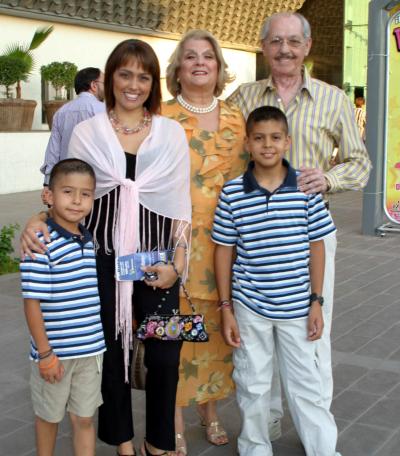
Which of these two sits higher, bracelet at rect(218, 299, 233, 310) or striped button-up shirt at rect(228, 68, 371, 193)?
striped button-up shirt at rect(228, 68, 371, 193)

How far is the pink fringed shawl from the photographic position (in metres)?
3.02

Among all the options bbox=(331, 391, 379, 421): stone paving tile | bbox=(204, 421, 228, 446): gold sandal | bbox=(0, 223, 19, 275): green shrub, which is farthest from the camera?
bbox=(0, 223, 19, 275): green shrub

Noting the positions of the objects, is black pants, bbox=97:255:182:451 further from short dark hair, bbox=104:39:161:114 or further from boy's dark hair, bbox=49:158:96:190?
short dark hair, bbox=104:39:161:114

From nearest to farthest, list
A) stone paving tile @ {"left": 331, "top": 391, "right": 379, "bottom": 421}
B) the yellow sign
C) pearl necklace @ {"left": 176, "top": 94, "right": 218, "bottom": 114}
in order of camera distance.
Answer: pearl necklace @ {"left": 176, "top": 94, "right": 218, "bottom": 114}, stone paving tile @ {"left": 331, "top": 391, "right": 379, "bottom": 421}, the yellow sign

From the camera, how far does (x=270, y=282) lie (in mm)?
3127

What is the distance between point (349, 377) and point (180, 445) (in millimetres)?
1391

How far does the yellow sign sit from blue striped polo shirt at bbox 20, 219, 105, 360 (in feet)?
22.8

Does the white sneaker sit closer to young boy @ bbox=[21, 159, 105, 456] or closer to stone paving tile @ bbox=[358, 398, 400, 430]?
stone paving tile @ bbox=[358, 398, 400, 430]

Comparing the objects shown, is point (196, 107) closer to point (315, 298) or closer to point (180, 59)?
point (180, 59)

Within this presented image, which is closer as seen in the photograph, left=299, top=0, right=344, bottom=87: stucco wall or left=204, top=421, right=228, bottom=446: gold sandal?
left=204, top=421, right=228, bottom=446: gold sandal

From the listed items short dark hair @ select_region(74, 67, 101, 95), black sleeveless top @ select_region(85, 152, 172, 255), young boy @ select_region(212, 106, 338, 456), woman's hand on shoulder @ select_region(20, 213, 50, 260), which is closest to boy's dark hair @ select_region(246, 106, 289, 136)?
young boy @ select_region(212, 106, 338, 456)

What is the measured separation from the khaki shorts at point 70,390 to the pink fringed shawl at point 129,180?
23cm

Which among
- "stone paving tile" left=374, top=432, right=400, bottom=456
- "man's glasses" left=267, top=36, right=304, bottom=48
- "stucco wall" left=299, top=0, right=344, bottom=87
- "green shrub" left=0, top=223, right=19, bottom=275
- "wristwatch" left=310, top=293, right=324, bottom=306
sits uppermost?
"stucco wall" left=299, top=0, right=344, bottom=87

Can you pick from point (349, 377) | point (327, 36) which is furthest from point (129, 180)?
point (327, 36)
